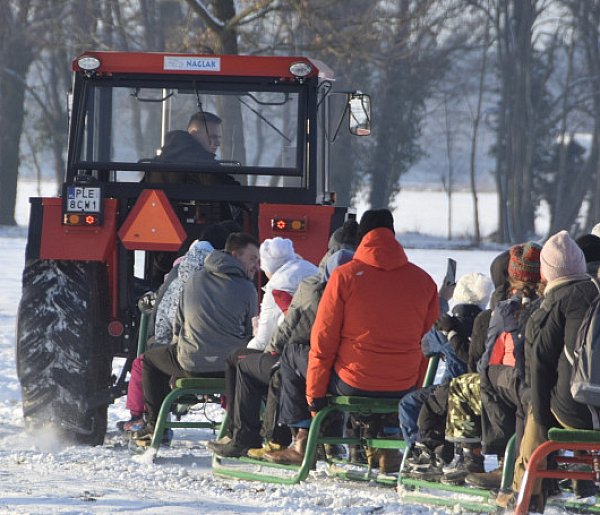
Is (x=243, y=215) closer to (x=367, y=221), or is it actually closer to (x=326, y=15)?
(x=367, y=221)

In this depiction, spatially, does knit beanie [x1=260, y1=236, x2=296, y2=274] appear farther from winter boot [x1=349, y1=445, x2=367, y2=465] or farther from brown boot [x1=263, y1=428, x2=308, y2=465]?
winter boot [x1=349, y1=445, x2=367, y2=465]

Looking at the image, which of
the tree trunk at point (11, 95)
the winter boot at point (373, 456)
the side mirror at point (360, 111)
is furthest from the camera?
Answer: the tree trunk at point (11, 95)

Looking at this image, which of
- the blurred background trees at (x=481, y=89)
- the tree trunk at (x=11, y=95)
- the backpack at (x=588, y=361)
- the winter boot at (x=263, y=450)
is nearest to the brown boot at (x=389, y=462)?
the winter boot at (x=263, y=450)

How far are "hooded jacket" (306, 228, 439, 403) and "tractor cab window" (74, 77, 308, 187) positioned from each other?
229 centimetres

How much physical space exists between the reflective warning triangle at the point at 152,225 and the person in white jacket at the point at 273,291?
3.00ft

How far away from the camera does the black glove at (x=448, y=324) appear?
6.19m

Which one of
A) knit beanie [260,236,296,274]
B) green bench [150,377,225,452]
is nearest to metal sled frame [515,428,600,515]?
knit beanie [260,236,296,274]

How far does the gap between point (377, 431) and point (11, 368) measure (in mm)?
4907

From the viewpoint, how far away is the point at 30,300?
7.48 m

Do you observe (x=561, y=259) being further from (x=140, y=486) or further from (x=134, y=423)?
(x=134, y=423)

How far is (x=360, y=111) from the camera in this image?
27.1 feet

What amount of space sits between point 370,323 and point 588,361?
141 centimetres

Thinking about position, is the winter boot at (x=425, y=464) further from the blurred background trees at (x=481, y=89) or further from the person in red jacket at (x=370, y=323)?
the blurred background trees at (x=481, y=89)

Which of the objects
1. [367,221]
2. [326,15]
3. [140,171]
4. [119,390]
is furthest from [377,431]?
[326,15]
